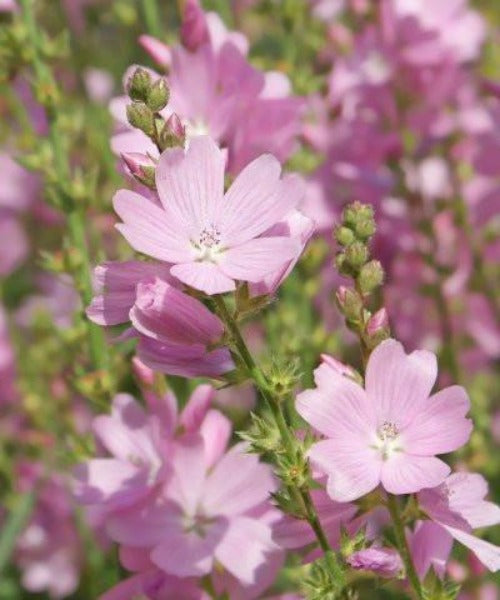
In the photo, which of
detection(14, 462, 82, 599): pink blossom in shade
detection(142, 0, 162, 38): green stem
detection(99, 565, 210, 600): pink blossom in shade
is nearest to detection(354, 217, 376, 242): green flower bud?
detection(99, 565, 210, 600): pink blossom in shade

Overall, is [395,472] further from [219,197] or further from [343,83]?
[343,83]

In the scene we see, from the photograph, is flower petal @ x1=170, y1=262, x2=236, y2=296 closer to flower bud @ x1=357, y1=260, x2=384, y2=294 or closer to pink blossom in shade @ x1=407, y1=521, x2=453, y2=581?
flower bud @ x1=357, y1=260, x2=384, y2=294

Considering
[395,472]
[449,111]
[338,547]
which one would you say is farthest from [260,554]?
[449,111]

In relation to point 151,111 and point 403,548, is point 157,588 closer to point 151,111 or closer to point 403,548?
point 403,548

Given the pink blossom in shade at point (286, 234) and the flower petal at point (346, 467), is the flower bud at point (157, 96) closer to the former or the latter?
the pink blossom in shade at point (286, 234)

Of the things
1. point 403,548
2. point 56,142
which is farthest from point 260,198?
point 56,142

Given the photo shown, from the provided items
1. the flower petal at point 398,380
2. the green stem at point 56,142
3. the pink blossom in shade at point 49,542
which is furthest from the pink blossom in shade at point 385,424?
the pink blossom in shade at point 49,542
